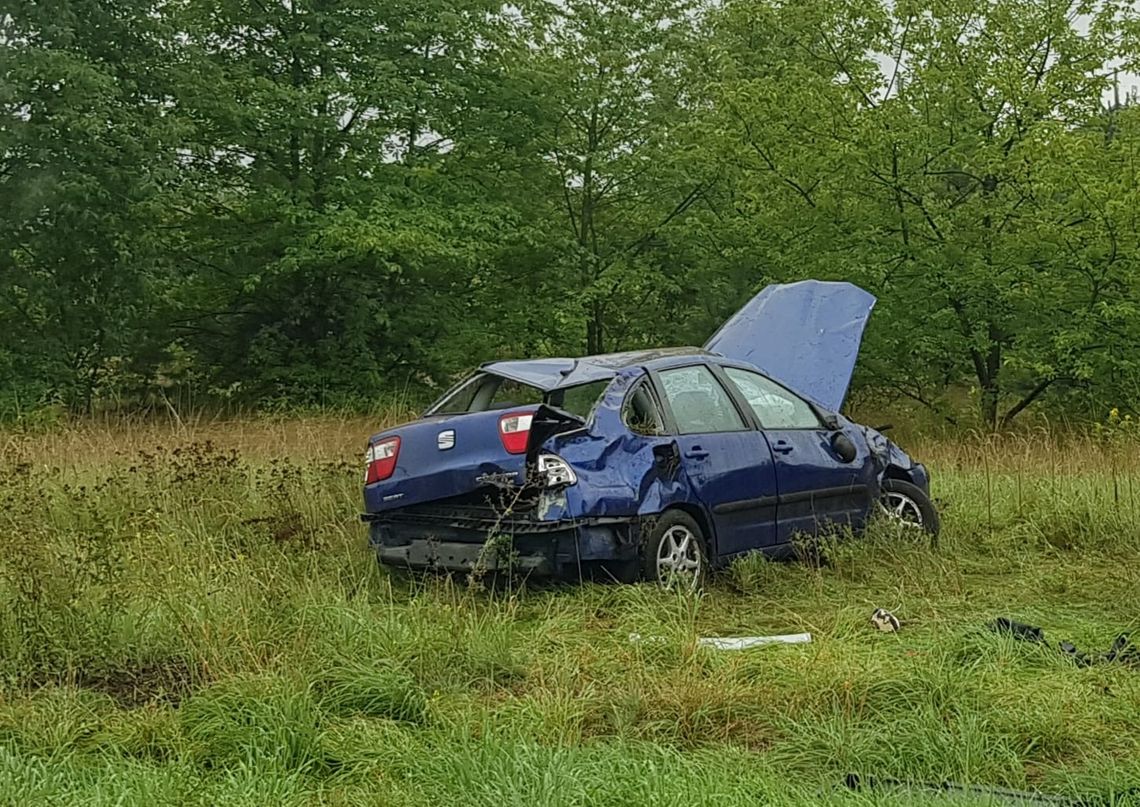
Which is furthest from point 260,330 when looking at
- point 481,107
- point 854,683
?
point 854,683

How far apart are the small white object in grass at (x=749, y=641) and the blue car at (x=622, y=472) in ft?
2.14

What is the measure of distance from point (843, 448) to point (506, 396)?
245cm

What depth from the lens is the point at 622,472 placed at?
6.20 metres

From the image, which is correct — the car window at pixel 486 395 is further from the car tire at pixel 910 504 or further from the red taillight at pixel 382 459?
the car tire at pixel 910 504

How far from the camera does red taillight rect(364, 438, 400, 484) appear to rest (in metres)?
6.50

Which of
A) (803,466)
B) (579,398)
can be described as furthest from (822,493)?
(579,398)

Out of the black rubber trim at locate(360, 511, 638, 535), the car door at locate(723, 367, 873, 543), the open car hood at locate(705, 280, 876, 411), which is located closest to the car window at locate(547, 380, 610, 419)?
the black rubber trim at locate(360, 511, 638, 535)

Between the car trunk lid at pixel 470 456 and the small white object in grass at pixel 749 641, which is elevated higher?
the car trunk lid at pixel 470 456

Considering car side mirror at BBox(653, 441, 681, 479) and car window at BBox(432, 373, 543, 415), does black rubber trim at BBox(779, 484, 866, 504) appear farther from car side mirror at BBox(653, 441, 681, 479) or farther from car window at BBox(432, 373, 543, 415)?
car window at BBox(432, 373, 543, 415)

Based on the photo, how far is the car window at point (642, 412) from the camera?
6.45 metres

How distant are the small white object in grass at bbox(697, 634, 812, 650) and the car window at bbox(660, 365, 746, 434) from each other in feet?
5.11

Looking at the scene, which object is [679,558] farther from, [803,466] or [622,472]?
[803,466]

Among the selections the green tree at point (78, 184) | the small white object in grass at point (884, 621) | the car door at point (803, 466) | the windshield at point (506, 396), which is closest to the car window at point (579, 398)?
the windshield at point (506, 396)

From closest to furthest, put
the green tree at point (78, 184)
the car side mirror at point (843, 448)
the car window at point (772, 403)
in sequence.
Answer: the car window at point (772, 403) < the car side mirror at point (843, 448) < the green tree at point (78, 184)
